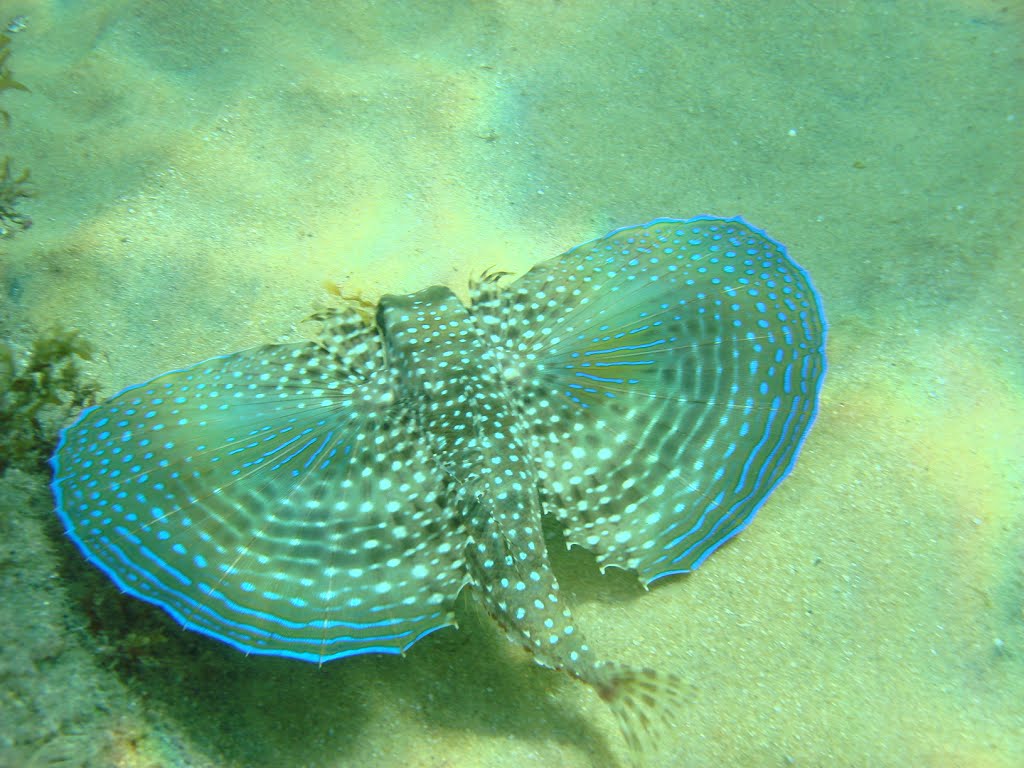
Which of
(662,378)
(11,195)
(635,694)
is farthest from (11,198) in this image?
(635,694)

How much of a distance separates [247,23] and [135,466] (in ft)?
16.1

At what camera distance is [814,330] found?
4012mm

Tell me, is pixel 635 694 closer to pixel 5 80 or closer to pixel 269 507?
pixel 269 507

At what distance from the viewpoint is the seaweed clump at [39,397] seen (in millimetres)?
3549

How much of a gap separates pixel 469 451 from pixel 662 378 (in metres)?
1.28

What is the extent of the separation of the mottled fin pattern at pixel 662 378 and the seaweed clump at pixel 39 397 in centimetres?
246

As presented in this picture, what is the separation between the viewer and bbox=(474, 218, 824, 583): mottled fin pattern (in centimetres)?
369

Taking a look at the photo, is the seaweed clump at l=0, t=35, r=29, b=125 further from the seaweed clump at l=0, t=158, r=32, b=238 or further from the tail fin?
the tail fin

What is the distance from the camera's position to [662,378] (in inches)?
158

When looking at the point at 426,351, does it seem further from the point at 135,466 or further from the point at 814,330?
the point at 814,330

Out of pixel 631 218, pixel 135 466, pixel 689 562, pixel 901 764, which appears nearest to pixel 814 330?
pixel 689 562

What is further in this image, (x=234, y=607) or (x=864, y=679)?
→ (x=864, y=679)

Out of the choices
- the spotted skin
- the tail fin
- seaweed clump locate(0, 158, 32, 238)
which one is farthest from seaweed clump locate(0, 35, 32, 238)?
the tail fin

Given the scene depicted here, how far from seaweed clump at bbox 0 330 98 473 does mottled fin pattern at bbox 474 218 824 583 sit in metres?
2.46
